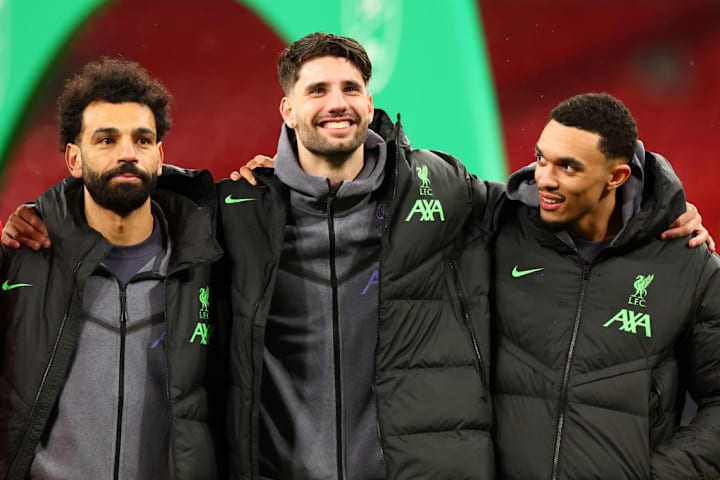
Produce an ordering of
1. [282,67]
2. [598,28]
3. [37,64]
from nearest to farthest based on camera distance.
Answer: [282,67], [37,64], [598,28]

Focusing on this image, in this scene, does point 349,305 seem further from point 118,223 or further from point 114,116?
point 114,116

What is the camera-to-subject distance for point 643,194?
87.8 inches

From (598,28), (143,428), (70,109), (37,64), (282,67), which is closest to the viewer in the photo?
(143,428)

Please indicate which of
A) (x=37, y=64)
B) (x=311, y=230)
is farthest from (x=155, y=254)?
(x=37, y=64)

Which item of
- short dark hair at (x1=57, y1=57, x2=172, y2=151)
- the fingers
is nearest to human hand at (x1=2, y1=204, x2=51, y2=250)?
short dark hair at (x1=57, y1=57, x2=172, y2=151)

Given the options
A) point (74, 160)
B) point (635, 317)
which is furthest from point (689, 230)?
point (74, 160)

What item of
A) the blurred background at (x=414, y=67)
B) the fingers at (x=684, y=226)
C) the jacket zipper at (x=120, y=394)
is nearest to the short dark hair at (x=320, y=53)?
the jacket zipper at (x=120, y=394)

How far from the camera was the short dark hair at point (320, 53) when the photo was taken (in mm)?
2273

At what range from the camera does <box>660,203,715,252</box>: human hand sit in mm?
2150

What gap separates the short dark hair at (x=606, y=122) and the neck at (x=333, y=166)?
0.57 m

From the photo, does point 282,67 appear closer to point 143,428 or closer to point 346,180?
point 346,180

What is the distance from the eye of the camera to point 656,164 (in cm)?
221

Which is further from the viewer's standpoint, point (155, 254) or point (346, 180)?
point (346, 180)

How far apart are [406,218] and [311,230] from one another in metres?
0.26
